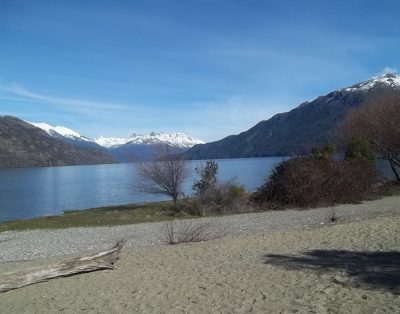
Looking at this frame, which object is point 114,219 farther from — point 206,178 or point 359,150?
point 359,150

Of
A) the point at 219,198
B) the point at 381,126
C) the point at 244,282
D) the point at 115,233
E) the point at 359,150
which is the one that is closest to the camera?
the point at 244,282

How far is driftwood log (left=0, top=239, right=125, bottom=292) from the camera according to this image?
386 inches

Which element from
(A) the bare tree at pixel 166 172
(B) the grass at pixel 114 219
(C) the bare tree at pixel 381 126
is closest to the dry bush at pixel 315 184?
(B) the grass at pixel 114 219

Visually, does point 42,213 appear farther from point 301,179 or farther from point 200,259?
point 200,259

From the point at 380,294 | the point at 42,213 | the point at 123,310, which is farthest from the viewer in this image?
the point at 42,213

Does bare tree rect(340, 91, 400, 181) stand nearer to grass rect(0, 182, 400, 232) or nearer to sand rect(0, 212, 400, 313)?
grass rect(0, 182, 400, 232)

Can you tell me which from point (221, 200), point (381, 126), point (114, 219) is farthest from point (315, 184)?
point (381, 126)

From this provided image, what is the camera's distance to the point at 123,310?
306 inches

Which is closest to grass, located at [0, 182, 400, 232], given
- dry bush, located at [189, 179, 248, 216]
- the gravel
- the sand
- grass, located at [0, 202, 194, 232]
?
grass, located at [0, 202, 194, 232]

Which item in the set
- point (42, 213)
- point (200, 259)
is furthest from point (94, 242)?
point (42, 213)

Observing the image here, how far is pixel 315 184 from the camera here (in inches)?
1013

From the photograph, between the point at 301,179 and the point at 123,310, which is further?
the point at 301,179

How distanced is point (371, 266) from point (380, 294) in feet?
6.55

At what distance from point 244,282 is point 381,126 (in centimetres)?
2877
